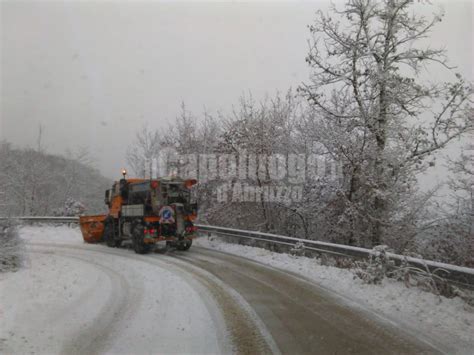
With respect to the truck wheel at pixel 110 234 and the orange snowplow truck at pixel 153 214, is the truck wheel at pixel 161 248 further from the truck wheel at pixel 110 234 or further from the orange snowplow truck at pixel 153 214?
the truck wheel at pixel 110 234

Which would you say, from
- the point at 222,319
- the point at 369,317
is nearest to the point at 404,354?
the point at 369,317

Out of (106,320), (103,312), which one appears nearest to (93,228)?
(103,312)

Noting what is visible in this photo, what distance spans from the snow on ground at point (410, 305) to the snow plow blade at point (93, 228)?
10.2m

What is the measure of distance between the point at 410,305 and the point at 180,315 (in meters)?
4.07

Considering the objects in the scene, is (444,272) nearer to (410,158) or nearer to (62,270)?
(410,158)

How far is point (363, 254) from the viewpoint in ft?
33.1

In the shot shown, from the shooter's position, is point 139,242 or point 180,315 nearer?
point 180,315

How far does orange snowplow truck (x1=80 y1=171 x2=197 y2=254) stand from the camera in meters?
14.8

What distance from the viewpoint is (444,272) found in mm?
7504

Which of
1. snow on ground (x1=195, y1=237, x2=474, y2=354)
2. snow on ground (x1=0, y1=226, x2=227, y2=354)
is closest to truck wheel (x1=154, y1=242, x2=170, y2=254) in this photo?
snow on ground (x1=0, y1=226, x2=227, y2=354)

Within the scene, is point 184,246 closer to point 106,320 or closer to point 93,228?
point 93,228

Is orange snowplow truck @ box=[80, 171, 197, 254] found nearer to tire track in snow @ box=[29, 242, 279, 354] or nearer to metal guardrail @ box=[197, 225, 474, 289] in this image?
tire track in snow @ box=[29, 242, 279, 354]

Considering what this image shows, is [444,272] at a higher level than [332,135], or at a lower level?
lower

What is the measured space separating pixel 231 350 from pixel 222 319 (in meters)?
1.34
